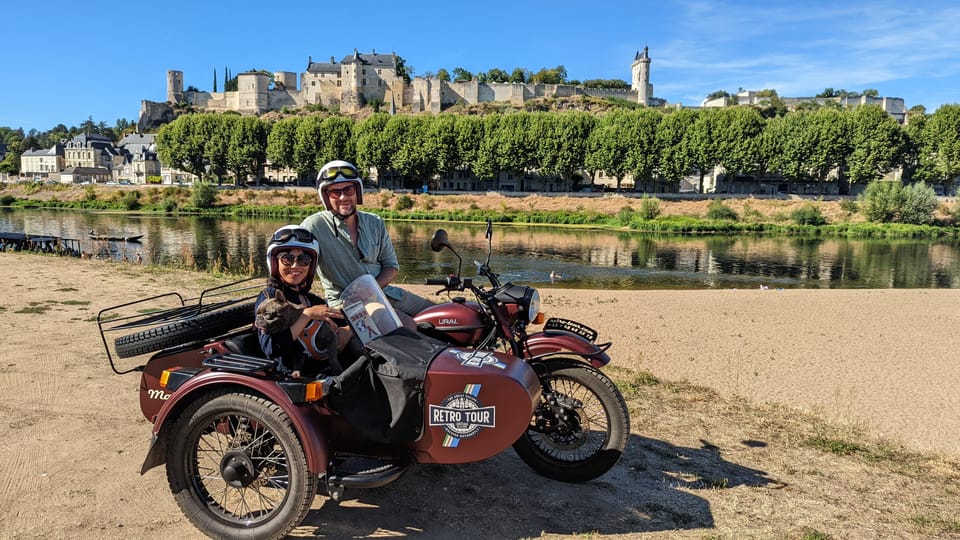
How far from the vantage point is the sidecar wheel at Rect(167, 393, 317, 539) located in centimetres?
342

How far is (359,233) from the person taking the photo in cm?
492

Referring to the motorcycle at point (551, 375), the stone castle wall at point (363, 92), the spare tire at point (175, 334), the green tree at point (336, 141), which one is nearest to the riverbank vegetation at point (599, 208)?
the green tree at point (336, 141)

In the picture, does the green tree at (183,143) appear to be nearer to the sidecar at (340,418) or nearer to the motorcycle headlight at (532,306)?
the motorcycle headlight at (532,306)

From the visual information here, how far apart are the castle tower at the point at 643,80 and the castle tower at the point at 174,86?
9736cm

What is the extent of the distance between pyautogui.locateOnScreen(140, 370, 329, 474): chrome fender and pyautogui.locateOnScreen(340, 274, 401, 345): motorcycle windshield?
54 centimetres

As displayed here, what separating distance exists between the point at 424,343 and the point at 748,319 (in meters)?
10.6

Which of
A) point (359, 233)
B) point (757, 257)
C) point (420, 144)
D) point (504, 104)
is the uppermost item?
point (504, 104)

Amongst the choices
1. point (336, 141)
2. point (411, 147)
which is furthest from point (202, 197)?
point (411, 147)

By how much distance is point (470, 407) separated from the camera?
3455 millimetres

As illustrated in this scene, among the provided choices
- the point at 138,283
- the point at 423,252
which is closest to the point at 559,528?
the point at 138,283

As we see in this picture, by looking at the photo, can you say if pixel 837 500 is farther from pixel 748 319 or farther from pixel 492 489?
pixel 748 319

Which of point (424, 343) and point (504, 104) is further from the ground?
point (504, 104)

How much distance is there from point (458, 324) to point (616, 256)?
28.5 m

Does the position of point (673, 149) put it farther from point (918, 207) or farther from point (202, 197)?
point (202, 197)
